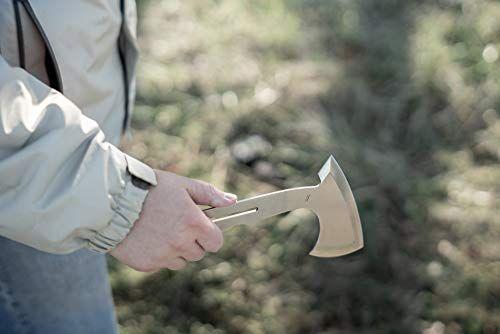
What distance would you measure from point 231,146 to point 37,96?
159 centimetres

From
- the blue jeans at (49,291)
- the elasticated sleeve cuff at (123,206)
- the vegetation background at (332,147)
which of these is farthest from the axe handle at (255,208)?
the vegetation background at (332,147)

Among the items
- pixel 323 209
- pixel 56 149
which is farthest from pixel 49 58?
pixel 323 209

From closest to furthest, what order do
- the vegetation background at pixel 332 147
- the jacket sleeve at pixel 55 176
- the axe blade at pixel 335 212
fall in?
the jacket sleeve at pixel 55 176
the axe blade at pixel 335 212
the vegetation background at pixel 332 147

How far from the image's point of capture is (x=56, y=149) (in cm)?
94

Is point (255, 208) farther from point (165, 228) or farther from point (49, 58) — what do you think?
point (49, 58)

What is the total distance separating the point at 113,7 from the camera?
123 centimetres

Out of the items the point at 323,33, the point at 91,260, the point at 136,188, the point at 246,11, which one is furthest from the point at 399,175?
the point at 136,188

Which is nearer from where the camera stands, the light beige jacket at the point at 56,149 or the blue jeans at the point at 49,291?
the light beige jacket at the point at 56,149

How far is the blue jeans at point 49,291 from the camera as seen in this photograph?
3.84 feet

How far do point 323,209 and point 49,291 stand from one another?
1.62ft

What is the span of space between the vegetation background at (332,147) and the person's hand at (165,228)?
3.27 ft

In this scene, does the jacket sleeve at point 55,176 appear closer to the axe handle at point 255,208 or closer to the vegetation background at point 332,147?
the axe handle at point 255,208

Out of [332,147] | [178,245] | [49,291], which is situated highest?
[178,245]

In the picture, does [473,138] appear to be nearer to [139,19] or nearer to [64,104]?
[139,19]
